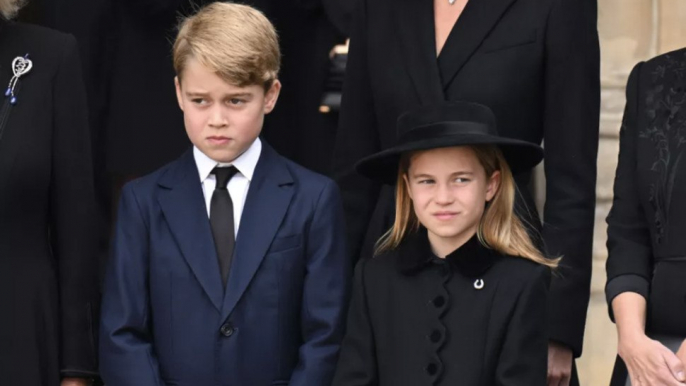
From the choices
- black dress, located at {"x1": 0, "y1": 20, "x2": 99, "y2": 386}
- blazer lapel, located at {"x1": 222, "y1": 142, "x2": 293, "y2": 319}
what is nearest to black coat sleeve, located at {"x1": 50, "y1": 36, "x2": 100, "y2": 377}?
black dress, located at {"x1": 0, "y1": 20, "x2": 99, "y2": 386}

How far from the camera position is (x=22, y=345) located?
4.14m

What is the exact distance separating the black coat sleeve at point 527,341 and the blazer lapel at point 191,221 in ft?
2.35

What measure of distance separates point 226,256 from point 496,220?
2.18 feet

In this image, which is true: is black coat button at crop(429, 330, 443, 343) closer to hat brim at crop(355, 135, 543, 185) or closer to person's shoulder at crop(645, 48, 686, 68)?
hat brim at crop(355, 135, 543, 185)

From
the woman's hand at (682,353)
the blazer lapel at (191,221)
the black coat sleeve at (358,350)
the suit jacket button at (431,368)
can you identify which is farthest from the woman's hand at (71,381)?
the woman's hand at (682,353)

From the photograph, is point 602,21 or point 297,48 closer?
point 297,48

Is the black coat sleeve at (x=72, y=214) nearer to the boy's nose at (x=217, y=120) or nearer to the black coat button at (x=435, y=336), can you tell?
the boy's nose at (x=217, y=120)

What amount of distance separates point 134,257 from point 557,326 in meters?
1.04

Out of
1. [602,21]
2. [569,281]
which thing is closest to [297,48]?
[602,21]

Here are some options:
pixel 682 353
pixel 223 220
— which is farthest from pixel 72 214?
pixel 682 353

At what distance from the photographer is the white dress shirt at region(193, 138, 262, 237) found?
4.21 metres

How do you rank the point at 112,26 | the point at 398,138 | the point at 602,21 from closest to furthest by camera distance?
the point at 398,138, the point at 112,26, the point at 602,21

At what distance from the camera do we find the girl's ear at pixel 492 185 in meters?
4.06

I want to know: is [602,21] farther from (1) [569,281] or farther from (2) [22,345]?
(2) [22,345]
